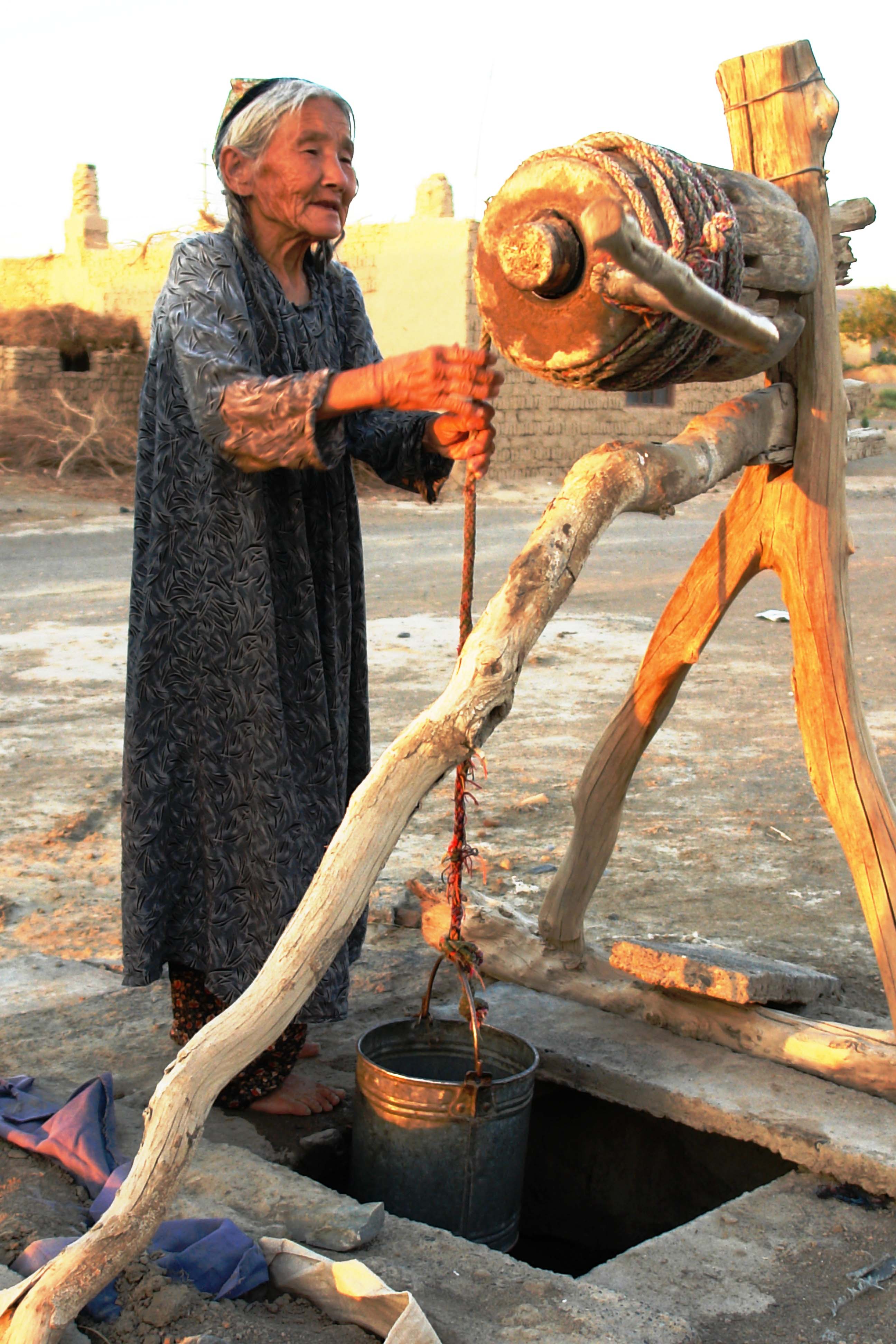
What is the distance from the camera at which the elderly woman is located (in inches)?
98.3

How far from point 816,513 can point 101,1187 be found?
1853mm

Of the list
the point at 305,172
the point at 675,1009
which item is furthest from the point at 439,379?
the point at 675,1009

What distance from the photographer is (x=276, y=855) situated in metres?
2.65

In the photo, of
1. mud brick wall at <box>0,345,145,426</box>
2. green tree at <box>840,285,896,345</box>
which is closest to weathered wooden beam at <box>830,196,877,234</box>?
mud brick wall at <box>0,345,145,426</box>

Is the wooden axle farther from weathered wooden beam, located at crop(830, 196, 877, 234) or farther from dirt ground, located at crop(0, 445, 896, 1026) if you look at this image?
dirt ground, located at crop(0, 445, 896, 1026)

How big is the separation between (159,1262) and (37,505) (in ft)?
43.0

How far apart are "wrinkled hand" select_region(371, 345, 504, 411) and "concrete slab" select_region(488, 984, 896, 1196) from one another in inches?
59.3

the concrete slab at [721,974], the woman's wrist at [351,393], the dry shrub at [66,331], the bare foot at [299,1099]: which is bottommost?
the bare foot at [299,1099]

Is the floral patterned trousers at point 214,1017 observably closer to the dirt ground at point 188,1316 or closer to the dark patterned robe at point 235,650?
the dark patterned robe at point 235,650

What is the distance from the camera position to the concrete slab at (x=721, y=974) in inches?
111

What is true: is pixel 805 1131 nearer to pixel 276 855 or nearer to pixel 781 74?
Answer: pixel 276 855

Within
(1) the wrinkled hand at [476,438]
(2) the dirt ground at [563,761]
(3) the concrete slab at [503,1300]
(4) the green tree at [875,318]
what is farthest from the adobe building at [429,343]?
(4) the green tree at [875,318]

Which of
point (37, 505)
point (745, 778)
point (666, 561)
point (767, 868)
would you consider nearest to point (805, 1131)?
point (767, 868)

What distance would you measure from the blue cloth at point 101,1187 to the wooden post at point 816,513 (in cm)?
136
